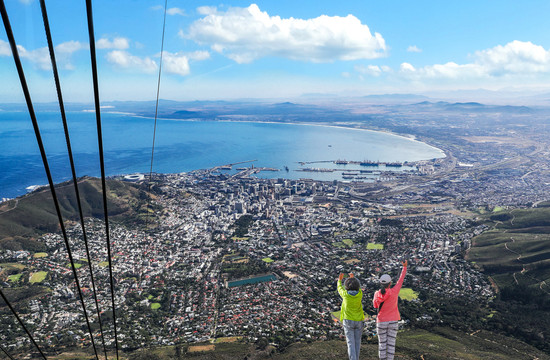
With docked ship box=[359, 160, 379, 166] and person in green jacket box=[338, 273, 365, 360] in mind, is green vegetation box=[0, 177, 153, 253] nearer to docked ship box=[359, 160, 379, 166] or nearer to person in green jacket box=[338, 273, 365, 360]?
person in green jacket box=[338, 273, 365, 360]

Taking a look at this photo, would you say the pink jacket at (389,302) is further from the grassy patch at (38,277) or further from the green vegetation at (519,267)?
the grassy patch at (38,277)

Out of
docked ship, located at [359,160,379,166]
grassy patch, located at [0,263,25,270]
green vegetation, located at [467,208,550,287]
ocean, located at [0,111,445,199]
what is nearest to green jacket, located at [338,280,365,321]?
green vegetation, located at [467,208,550,287]

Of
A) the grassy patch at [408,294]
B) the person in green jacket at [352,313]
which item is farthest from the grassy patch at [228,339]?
the person in green jacket at [352,313]

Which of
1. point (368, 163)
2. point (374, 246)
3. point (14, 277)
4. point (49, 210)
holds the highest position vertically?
point (49, 210)

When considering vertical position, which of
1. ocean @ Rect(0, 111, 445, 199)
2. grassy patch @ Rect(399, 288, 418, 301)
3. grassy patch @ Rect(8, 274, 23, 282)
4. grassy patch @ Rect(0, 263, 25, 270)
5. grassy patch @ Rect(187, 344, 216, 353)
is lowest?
grassy patch @ Rect(399, 288, 418, 301)

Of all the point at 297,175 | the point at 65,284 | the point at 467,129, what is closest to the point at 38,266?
the point at 65,284

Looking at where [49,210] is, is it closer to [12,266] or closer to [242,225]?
[12,266]

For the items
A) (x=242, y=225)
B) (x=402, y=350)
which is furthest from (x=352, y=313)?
(x=242, y=225)
